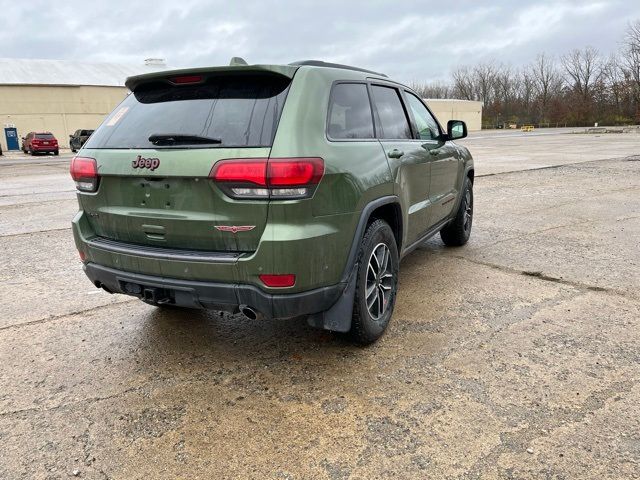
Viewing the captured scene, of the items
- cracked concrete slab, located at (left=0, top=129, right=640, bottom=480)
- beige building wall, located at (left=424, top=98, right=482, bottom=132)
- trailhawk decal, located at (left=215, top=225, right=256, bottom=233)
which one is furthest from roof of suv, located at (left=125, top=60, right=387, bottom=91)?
beige building wall, located at (left=424, top=98, right=482, bottom=132)

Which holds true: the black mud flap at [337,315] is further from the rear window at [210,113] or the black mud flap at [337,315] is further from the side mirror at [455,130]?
the side mirror at [455,130]

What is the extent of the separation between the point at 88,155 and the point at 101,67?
5196cm

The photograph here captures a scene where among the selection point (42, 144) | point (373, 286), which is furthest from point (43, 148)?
point (373, 286)

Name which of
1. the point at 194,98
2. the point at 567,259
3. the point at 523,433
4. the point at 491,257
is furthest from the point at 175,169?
the point at 567,259

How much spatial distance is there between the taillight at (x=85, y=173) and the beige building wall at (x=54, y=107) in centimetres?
4485

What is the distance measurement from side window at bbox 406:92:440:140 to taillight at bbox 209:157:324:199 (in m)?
2.14

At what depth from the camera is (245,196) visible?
266cm

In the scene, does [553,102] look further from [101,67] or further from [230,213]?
[230,213]

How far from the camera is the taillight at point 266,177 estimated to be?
8.55ft

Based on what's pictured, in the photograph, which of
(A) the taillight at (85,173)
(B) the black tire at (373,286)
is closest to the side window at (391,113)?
(B) the black tire at (373,286)

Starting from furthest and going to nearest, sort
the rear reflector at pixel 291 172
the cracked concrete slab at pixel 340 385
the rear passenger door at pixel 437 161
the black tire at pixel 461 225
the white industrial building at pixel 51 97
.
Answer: the white industrial building at pixel 51 97 < the black tire at pixel 461 225 < the rear passenger door at pixel 437 161 < the rear reflector at pixel 291 172 < the cracked concrete slab at pixel 340 385

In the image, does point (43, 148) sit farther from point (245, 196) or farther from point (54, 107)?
point (245, 196)

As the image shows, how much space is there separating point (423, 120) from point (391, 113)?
87 centimetres

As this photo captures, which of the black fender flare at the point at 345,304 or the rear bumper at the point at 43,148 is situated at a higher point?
the rear bumper at the point at 43,148
